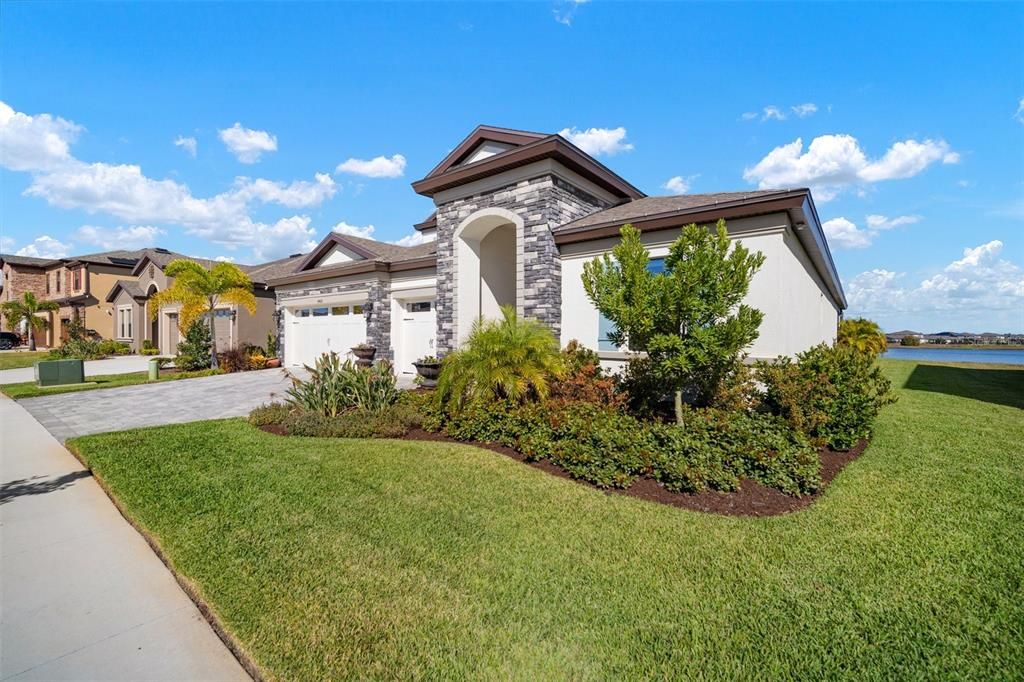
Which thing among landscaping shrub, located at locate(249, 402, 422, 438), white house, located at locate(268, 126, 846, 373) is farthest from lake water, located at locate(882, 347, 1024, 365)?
landscaping shrub, located at locate(249, 402, 422, 438)

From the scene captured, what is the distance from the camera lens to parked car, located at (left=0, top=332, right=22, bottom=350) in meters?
33.0

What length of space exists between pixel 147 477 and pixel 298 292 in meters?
15.0

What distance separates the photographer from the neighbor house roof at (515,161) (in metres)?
10.4

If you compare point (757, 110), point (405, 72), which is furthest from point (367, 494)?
point (757, 110)

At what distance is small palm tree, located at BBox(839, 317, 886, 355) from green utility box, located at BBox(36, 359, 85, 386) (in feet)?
95.8

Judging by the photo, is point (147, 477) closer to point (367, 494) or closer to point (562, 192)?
point (367, 494)

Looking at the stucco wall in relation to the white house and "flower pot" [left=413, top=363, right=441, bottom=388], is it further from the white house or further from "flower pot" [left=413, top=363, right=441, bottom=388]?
"flower pot" [left=413, top=363, right=441, bottom=388]

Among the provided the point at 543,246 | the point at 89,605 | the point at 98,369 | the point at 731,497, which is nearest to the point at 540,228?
the point at 543,246

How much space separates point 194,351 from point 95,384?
4502mm

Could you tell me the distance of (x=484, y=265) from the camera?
12953 mm

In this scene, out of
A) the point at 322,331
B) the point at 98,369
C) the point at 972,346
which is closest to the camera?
the point at 322,331

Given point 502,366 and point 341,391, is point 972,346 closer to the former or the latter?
point 502,366

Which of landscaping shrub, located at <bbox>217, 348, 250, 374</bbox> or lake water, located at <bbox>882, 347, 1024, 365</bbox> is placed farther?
lake water, located at <bbox>882, 347, 1024, 365</bbox>

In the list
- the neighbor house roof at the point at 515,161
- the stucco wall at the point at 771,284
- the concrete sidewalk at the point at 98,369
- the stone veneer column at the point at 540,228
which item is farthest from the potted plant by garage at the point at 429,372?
the concrete sidewalk at the point at 98,369
